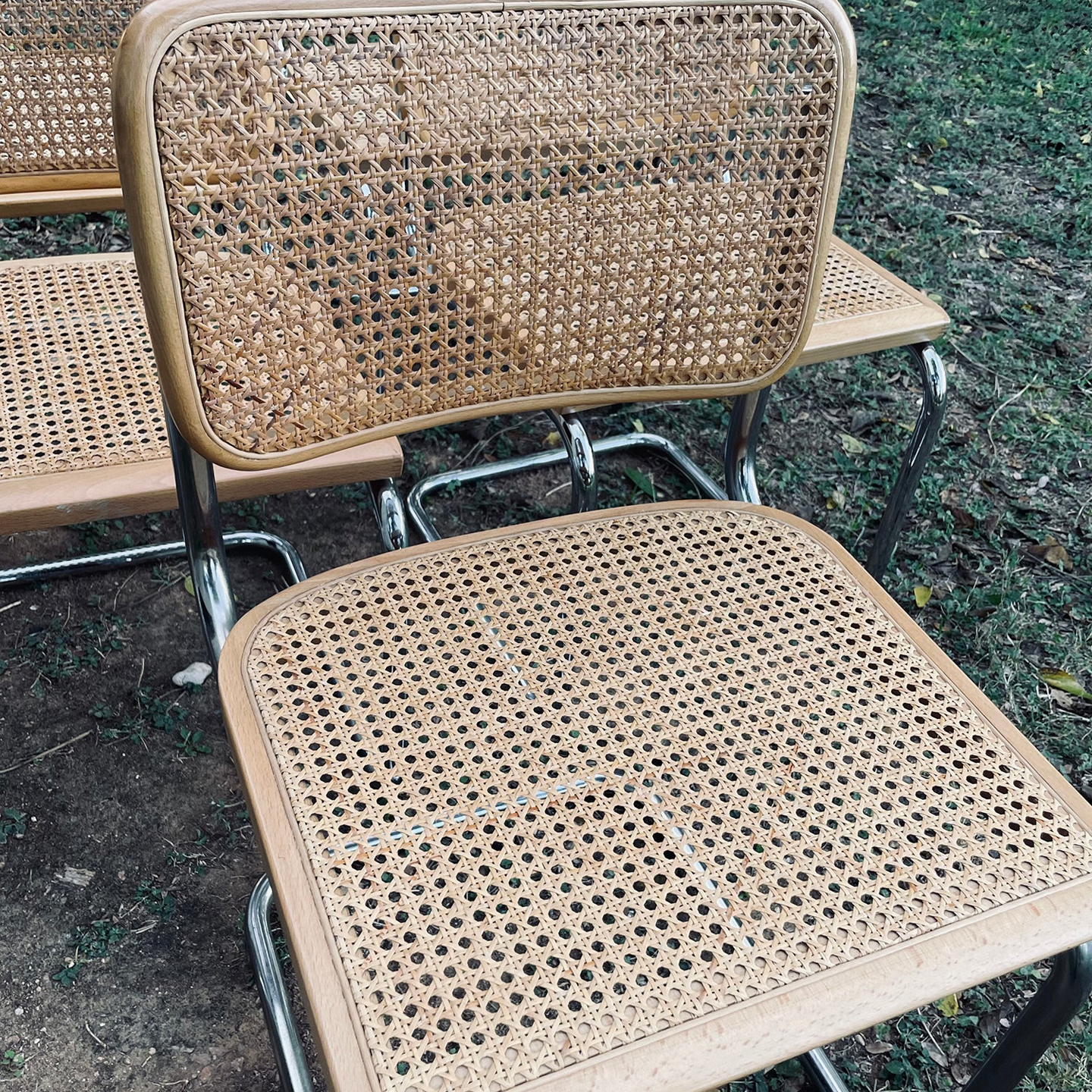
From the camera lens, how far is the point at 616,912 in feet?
2.41

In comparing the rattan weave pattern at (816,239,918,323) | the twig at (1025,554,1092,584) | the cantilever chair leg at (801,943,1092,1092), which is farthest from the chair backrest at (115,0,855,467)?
the twig at (1025,554,1092,584)

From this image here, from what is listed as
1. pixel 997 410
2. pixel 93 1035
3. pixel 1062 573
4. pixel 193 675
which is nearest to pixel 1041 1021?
pixel 93 1035

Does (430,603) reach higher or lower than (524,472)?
higher

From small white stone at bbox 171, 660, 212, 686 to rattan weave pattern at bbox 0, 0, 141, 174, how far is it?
761 millimetres

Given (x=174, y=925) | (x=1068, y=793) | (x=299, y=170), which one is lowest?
(x=174, y=925)

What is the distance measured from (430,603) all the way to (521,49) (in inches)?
19.2

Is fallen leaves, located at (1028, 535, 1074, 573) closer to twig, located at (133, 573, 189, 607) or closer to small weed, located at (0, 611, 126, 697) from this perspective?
twig, located at (133, 573, 189, 607)

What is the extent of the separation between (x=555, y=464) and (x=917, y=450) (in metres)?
0.78

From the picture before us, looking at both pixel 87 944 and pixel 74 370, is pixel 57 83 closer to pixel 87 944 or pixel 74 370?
pixel 74 370

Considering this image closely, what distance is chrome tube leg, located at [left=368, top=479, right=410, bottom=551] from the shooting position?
118 cm

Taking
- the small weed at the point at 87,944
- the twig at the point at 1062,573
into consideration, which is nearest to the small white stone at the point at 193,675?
the small weed at the point at 87,944

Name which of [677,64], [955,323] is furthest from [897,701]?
[955,323]

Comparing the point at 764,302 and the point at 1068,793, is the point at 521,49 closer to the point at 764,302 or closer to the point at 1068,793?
the point at 764,302

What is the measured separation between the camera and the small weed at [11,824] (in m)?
1.44
